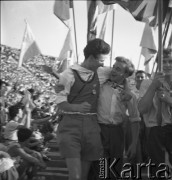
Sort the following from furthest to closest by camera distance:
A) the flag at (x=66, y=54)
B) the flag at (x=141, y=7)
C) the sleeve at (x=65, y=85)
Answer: the flag at (x=66, y=54) → the flag at (x=141, y=7) → the sleeve at (x=65, y=85)

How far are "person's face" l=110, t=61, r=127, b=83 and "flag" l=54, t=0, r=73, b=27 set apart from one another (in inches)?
235

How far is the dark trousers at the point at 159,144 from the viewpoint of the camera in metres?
3.90

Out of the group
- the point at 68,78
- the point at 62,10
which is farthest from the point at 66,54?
the point at 68,78

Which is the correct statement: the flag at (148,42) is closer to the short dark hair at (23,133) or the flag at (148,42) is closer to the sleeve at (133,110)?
the short dark hair at (23,133)

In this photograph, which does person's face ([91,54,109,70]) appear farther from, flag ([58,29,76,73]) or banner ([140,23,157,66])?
flag ([58,29,76,73])

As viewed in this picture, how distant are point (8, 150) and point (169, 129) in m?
2.51

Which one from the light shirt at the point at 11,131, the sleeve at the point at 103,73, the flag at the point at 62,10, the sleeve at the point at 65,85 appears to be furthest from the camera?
the flag at the point at 62,10

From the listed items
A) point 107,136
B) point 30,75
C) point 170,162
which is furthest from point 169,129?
point 30,75

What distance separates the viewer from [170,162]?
4.11 m

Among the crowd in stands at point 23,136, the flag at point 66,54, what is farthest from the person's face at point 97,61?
the flag at point 66,54

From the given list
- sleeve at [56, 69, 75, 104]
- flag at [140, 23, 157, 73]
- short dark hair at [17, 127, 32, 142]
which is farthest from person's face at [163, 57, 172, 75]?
flag at [140, 23, 157, 73]

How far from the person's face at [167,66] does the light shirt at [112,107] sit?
51cm

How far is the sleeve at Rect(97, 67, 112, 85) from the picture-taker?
374 centimetres

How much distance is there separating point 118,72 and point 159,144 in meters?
0.80
